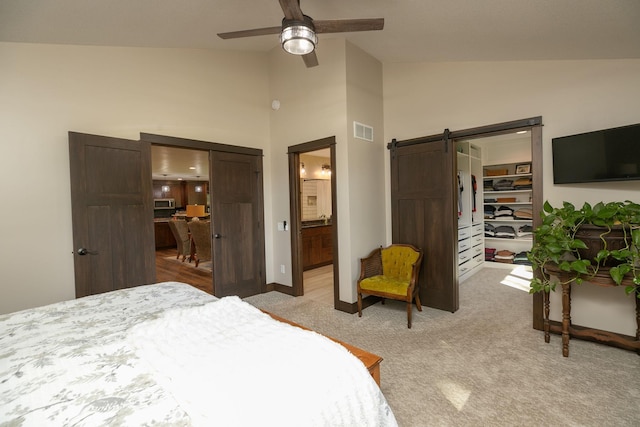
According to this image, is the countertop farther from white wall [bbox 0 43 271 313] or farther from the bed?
the bed

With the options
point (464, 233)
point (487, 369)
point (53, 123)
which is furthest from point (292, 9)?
point (464, 233)

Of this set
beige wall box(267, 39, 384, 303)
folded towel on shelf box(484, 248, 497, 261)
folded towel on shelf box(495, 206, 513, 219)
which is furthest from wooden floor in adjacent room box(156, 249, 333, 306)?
folded towel on shelf box(495, 206, 513, 219)

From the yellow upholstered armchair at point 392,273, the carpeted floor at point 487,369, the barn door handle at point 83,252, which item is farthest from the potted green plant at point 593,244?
the barn door handle at point 83,252

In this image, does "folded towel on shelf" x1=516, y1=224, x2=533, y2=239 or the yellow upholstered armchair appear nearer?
the yellow upholstered armchair

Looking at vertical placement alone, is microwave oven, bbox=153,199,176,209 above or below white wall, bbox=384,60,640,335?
below

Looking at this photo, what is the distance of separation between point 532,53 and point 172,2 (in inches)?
127

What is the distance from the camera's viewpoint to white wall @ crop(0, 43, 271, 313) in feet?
8.42

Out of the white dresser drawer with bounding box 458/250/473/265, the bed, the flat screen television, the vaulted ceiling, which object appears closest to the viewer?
the bed

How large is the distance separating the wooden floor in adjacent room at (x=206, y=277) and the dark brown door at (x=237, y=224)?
1.72ft

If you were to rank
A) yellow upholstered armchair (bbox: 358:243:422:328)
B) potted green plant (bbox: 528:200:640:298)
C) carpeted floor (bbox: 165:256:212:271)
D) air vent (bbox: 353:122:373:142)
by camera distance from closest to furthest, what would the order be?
potted green plant (bbox: 528:200:640:298)
yellow upholstered armchair (bbox: 358:243:422:328)
air vent (bbox: 353:122:373:142)
carpeted floor (bbox: 165:256:212:271)

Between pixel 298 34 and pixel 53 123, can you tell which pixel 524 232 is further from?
pixel 53 123

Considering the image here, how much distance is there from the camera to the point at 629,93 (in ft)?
8.27

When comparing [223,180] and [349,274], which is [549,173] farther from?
[223,180]

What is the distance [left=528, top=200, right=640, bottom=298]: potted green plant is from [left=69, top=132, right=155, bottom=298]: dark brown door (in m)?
3.89
